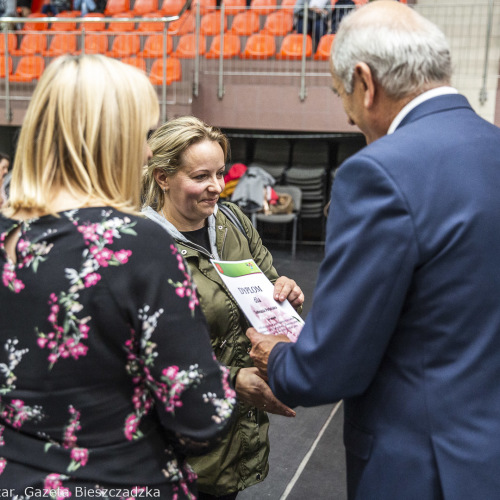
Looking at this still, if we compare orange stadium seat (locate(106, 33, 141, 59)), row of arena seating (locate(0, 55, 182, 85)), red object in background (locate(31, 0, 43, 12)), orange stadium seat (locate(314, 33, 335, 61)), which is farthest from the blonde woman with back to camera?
red object in background (locate(31, 0, 43, 12))

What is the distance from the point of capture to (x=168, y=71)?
26.7 ft

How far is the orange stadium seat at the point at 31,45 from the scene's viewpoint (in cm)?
918

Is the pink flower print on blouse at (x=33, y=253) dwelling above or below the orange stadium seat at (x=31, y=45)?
below

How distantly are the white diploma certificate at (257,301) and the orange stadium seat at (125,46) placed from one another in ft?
24.8

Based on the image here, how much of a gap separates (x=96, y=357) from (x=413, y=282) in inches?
22.3

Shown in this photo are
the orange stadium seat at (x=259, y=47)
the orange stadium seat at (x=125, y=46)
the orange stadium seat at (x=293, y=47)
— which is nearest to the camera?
the orange stadium seat at (x=293, y=47)

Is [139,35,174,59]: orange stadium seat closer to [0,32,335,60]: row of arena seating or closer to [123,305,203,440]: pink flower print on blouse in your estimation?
[0,32,335,60]: row of arena seating

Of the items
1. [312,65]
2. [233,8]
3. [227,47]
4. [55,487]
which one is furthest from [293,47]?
[55,487]

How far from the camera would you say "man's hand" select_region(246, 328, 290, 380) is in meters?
1.43

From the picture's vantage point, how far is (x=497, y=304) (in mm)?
1118

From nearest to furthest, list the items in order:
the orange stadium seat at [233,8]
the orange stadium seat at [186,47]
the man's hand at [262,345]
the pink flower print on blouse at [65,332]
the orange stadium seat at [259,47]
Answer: the pink flower print on blouse at [65,332]
the man's hand at [262,345]
the orange stadium seat at [186,47]
the orange stadium seat at [259,47]
the orange stadium seat at [233,8]

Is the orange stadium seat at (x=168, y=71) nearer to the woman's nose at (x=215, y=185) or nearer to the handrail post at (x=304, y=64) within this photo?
the handrail post at (x=304, y=64)

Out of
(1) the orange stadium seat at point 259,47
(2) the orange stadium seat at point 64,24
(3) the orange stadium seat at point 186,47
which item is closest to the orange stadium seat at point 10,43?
(2) the orange stadium seat at point 64,24

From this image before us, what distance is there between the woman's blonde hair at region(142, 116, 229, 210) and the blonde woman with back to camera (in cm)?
85
